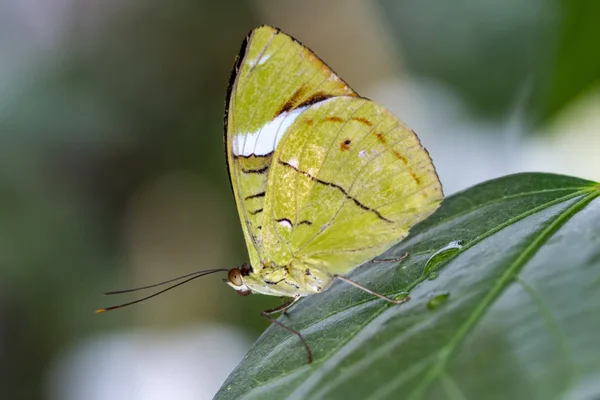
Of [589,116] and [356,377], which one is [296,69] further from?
[589,116]

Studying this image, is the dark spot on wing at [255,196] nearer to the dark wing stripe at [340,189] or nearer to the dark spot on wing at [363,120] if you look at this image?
the dark wing stripe at [340,189]

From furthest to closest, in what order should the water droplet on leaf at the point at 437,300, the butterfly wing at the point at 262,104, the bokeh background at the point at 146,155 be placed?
the bokeh background at the point at 146,155
the butterfly wing at the point at 262,104
the water droplet on leaf at the point at 437,300

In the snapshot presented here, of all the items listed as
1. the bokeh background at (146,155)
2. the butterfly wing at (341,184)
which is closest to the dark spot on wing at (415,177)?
the butterfly wing at (341,184)

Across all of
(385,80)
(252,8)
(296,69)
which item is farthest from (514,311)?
(252,8)

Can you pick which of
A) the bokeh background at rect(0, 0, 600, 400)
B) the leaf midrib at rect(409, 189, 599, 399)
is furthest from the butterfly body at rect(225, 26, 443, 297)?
the bokeh background at rect(0, 0, 600, 400)

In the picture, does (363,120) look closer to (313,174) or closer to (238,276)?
(313,174)

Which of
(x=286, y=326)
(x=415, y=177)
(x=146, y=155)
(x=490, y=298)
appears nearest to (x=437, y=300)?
(x=490, y=298)

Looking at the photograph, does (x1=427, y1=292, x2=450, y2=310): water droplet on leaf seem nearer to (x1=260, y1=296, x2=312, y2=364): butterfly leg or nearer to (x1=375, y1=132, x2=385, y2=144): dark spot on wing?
(x1=260, y1=296, x2=312, y2=364): butterfly leg
